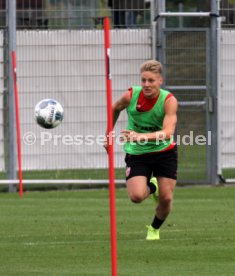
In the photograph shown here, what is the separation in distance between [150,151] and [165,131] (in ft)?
3.63

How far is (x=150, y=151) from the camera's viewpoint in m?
11.5

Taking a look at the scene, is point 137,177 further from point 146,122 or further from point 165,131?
point 165,131

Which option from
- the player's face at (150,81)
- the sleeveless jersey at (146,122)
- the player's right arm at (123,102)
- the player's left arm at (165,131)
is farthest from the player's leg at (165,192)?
the player's face at (150,81)

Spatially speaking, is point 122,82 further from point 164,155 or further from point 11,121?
point 164,155

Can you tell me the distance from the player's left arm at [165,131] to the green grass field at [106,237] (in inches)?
47.0

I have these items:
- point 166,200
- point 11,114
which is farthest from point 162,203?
point 11,114

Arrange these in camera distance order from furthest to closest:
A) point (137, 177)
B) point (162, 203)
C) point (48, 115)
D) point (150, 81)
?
point (48, 115), point (162, 203), point (137, 177), point (150, 81)

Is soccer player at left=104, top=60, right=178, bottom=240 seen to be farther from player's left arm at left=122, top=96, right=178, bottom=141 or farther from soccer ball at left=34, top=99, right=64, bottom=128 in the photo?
soccer ball at left=34, top=99, right=64, bottom=128

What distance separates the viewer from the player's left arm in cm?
948

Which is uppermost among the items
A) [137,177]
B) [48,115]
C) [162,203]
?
[48,115]

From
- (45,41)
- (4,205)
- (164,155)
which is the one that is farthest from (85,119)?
(164,155)

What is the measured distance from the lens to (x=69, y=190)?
19594 mm

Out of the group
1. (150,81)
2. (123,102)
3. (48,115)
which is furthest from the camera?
(48,115)

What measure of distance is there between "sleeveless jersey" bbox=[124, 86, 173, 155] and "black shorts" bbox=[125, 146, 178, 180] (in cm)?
7
